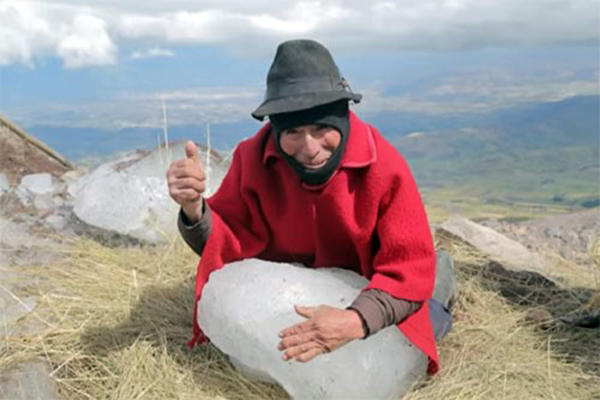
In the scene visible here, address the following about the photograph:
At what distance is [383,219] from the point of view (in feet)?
9.27

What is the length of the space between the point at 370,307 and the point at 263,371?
0.54 metres

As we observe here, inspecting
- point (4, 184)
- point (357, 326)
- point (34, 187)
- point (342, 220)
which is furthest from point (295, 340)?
point (4, 184)

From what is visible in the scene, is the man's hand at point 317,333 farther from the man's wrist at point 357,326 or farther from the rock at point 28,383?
the rock at point 28,383

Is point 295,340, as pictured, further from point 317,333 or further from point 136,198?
point 136,198

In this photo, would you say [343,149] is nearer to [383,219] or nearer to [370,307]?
[383,219]

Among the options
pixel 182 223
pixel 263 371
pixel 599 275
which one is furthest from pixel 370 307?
pixel 599 275

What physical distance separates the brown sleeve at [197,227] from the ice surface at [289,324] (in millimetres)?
159

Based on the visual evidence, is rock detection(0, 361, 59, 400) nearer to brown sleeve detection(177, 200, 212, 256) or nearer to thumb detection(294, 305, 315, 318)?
brown sleeve detection(177, 200, 212, 256)

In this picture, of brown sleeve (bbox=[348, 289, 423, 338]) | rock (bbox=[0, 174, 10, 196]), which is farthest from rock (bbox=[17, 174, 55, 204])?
brown sleeve (bbox=[348, 289, 423, 338])

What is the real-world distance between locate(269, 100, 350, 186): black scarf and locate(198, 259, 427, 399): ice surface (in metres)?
0.41

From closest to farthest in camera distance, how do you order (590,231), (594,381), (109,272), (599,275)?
(594,381), (109,272), (599,275), (590,231)

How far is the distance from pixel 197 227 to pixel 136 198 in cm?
271

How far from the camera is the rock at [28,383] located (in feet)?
9.95

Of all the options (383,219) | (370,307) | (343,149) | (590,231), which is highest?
(343,149)
